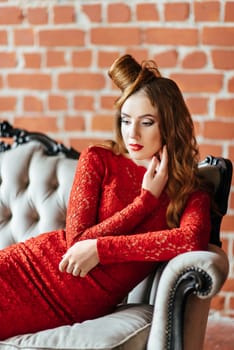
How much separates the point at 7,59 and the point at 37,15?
0.23 meters

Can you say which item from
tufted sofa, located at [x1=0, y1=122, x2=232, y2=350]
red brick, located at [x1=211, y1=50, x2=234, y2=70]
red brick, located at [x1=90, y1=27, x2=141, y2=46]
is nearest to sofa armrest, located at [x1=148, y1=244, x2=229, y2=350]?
tufted sofa, located at [x1=0, y1=122, x2=232, y2=350]

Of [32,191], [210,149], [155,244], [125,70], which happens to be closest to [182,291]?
[155,244]

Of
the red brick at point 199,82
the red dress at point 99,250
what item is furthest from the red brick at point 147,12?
the red dress at point 99,250

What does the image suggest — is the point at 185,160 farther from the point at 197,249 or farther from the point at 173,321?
the point at 173,321

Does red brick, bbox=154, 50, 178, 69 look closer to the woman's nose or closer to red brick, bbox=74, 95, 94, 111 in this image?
red brick, bbox=74, 95, 94, 111

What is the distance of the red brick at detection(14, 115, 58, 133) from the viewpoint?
2729 mm

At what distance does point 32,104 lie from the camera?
273cm

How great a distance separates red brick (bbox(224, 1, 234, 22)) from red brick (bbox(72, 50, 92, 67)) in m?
0.58

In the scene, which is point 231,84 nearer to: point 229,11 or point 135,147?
point 229,11

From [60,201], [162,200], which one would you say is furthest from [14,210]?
[162,200]

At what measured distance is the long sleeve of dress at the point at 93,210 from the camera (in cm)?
179

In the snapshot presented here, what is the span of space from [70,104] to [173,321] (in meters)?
1.33

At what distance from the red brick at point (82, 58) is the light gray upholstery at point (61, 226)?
0.54 metres

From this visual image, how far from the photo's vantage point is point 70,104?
106 inches
